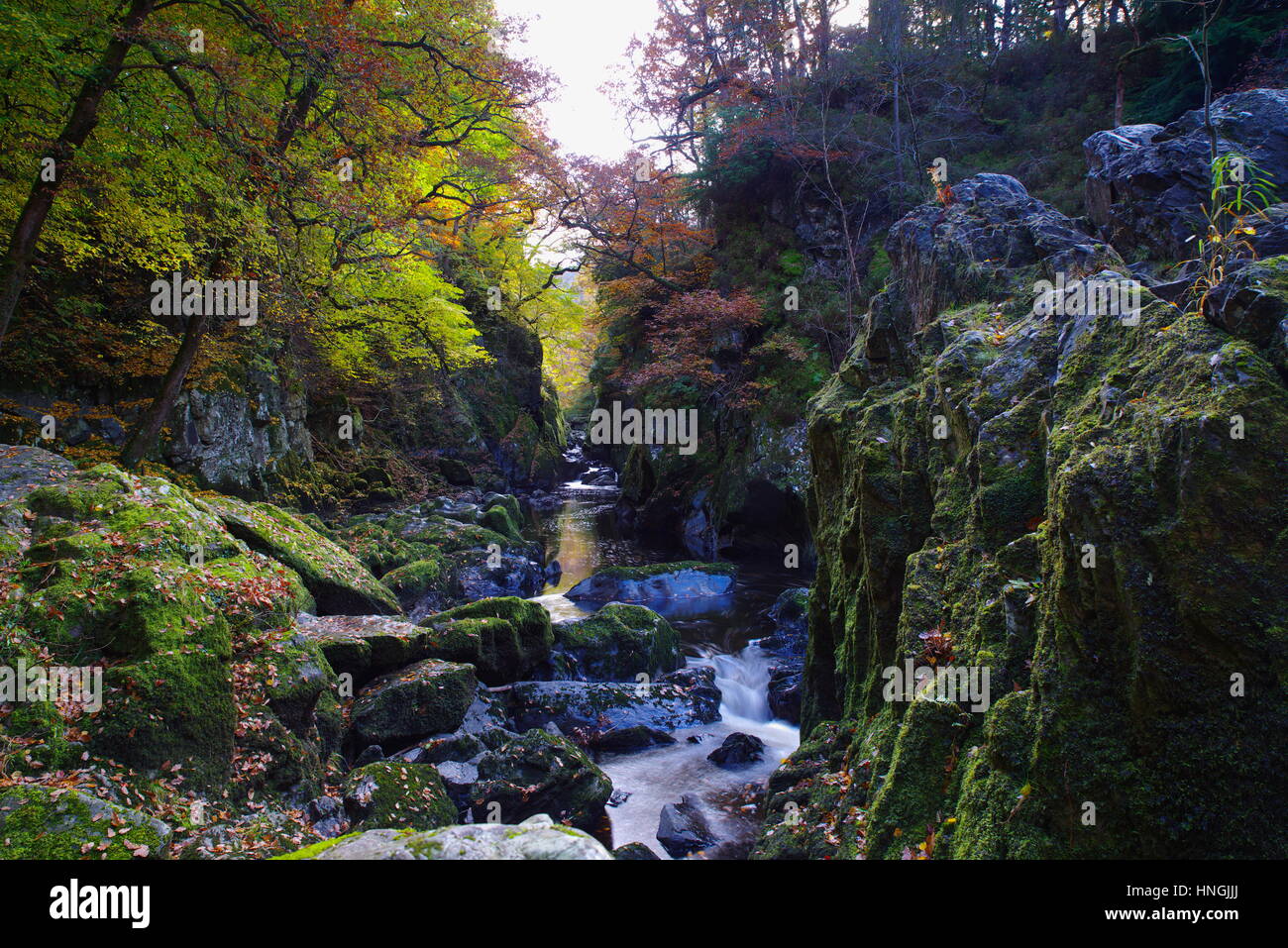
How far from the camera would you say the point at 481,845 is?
87.6 inches

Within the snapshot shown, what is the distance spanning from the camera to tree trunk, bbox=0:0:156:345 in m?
7.07

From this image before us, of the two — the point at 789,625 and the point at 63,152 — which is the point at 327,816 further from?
the point at 789,625

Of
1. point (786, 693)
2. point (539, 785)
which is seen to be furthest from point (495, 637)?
point (786, 693)

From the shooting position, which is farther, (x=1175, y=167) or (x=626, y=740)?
(x=626, y=740)

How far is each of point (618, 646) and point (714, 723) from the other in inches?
80.1

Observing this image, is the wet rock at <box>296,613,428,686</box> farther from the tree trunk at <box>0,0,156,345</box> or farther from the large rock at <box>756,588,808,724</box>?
the large rock at <box>756,588,808,724</box>

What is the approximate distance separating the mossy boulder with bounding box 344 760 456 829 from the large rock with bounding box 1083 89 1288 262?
10.0m

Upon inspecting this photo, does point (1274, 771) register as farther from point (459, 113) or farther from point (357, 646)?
point (459, 113)

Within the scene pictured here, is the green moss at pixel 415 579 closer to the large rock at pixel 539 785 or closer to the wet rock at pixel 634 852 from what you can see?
the large rock at pixel 539 785

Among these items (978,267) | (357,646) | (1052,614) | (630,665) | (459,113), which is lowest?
(630,665)

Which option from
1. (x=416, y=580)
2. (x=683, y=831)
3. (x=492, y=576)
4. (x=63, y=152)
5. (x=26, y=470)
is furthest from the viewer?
(x=492, y=576)

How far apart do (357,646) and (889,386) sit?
711cm
